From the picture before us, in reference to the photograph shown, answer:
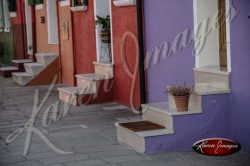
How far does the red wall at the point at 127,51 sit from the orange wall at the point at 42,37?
501cm

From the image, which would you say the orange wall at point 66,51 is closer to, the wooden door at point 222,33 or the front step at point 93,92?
the front step at point 93,92

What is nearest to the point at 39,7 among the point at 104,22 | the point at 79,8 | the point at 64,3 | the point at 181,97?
the point at 64,3

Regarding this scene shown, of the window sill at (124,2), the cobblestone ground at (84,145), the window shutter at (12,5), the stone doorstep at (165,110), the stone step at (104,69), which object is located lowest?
the cobblestone ground at (84,145)

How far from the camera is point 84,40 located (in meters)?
13.7

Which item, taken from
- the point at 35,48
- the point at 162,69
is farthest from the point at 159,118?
the point at 35,48

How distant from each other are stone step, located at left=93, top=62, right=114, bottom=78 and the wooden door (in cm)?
395

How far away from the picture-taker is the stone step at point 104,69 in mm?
11828

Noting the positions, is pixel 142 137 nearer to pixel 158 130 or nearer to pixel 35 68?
pixel 158 130

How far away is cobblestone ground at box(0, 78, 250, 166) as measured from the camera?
6.86 m

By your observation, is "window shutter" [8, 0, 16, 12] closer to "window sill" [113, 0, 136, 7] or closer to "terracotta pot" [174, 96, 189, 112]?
"window sill" [113, 0, 136, 7]

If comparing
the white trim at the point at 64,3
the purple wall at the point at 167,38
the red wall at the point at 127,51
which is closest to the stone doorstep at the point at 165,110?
the purple wall at the point at 167,38

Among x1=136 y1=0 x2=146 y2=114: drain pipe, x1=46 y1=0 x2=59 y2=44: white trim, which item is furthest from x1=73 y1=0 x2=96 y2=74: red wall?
x1=136 y1=0 x2=146 y2=114: drain pipe

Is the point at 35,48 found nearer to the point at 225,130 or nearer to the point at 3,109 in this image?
the point at 3,109

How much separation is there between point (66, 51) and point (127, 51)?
452cm
